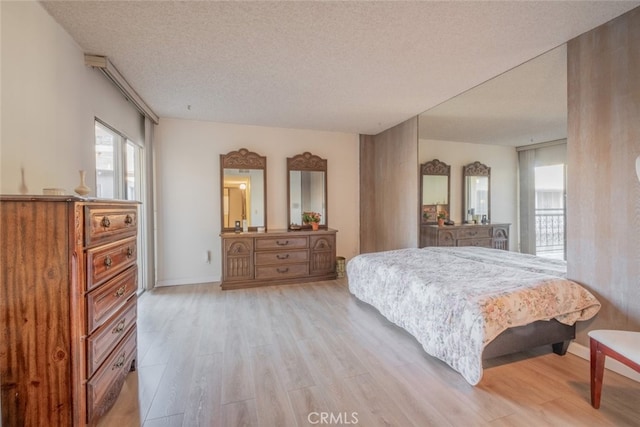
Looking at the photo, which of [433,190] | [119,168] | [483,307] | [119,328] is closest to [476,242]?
[433,190]

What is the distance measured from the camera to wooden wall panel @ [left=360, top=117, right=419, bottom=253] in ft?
13.9

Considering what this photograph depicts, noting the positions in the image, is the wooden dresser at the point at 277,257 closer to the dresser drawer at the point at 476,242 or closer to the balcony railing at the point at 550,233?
the dresser drawer at the point at 476,242

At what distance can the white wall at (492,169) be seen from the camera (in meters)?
3.15

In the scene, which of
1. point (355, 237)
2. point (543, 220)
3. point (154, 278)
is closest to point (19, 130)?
point (154, 278)

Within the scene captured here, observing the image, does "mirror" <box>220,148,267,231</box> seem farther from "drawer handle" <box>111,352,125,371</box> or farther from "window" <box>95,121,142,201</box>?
"drawer handle" <box>111,352,125,371</box>

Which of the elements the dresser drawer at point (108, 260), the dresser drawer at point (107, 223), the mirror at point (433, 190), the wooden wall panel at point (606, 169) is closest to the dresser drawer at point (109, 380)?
the dresser drawer at point (108, 260)

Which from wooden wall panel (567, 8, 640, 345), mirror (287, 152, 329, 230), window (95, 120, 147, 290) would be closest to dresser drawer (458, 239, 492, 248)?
wooden wall panel (567, 8, 640, 345)

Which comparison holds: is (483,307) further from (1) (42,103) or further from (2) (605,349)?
(1) (42,103)

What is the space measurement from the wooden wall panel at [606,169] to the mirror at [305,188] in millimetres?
3343

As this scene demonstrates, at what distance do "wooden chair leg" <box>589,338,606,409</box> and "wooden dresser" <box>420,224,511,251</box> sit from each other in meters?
1.66

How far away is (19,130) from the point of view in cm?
162

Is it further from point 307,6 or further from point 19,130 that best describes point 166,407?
point 307,6

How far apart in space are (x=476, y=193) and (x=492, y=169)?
36 centimetres

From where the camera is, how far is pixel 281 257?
4324 millimetres
